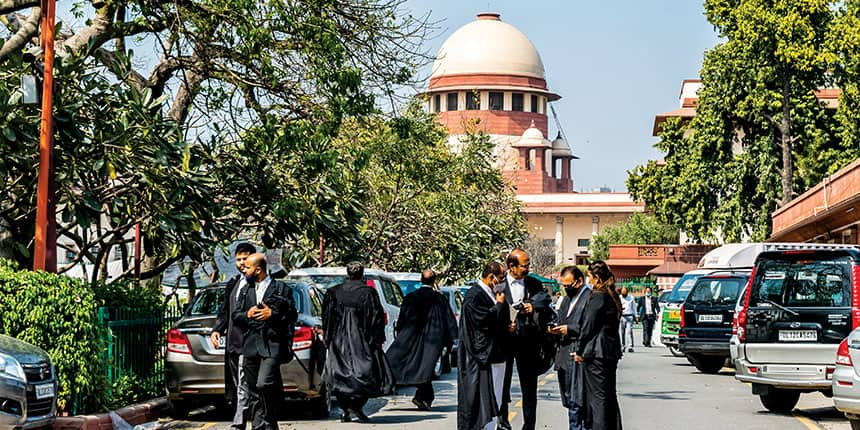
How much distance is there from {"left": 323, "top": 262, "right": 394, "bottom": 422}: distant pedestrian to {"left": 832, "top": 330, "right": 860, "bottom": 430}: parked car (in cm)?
501

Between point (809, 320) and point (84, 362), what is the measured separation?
794cm

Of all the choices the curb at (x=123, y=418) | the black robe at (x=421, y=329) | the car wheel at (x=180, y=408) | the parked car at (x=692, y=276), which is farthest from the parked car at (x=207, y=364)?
the parked car at (x=692, y=276)

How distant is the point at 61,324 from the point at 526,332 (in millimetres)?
4627

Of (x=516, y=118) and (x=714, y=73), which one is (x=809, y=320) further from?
(x=516, y=118)

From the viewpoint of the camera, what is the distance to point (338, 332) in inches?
572

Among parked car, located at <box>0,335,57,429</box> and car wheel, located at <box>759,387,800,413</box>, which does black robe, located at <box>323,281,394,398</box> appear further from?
car wheel, located at <box>759,387,800,413</box>

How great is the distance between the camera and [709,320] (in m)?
22.1

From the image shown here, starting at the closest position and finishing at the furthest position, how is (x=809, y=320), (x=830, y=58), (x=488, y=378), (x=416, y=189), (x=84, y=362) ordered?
(x=488, y=378), (x=84, y=362), (x=809, y=320), (x=416, y=189), (x=830, y=58)

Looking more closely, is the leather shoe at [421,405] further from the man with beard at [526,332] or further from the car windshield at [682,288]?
the car windshield at [682,288]

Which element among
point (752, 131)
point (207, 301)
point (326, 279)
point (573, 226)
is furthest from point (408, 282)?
point (573, 226)

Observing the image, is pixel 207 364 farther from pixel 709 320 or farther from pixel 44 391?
pixel 709 320

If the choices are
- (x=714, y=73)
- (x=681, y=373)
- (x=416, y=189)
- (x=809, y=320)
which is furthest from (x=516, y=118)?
(x=809, y=320)

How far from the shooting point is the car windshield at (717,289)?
75.8 feet

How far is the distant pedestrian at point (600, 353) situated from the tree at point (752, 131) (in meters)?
32.3
